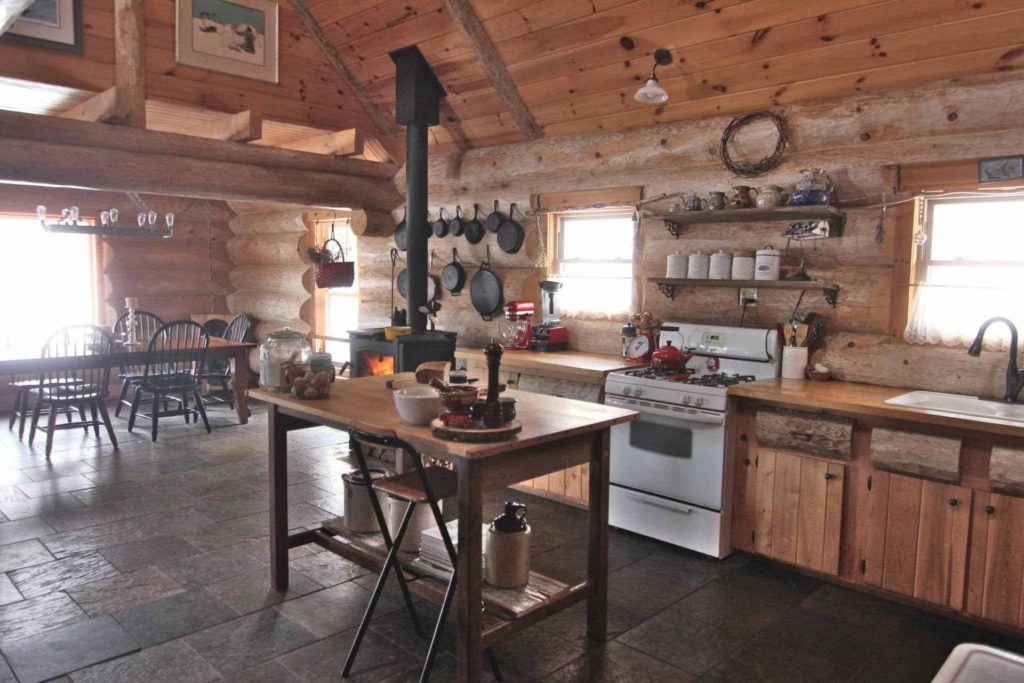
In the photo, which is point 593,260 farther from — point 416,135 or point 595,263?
point 416,135

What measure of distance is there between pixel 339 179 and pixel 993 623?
5.10m

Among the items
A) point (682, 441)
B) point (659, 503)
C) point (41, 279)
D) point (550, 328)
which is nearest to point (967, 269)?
point (682, 441)

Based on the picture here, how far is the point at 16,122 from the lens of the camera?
4348mm

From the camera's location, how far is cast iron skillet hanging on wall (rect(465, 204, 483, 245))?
5555mm

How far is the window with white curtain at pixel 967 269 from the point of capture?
329 centimetres

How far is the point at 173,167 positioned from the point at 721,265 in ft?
12.1

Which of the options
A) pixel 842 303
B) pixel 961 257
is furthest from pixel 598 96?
pixel 961 257

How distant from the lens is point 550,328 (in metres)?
4.97

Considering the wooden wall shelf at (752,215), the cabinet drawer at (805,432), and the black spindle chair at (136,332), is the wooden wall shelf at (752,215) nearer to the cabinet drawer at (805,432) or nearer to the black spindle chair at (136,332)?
the cabinet drawer at (805,432)

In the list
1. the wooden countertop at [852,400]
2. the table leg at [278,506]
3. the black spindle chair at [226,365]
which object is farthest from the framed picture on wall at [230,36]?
the wooden countertop at [852,400]

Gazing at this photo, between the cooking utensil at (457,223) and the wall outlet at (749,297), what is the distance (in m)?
2.34

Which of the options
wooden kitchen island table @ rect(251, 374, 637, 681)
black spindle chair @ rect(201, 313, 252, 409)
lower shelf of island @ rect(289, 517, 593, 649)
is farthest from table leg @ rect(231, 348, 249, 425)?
lower shelf of island @ rect(289, 517, 593, 649)

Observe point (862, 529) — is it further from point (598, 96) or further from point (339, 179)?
point (339, 179)

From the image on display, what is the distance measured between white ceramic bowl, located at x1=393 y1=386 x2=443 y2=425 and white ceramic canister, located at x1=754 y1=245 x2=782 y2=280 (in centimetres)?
215
